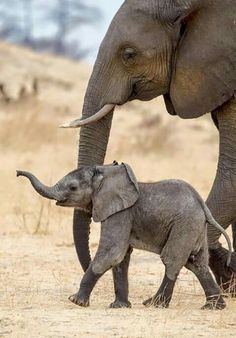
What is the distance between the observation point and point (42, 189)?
6926 mm

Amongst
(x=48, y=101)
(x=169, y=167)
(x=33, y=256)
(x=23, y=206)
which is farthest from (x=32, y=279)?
(x=48, y=101)

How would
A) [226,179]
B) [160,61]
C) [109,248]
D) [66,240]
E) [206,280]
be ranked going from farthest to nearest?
[66,240]
[226,179]
[160,61]
[206,280]
[109,248]

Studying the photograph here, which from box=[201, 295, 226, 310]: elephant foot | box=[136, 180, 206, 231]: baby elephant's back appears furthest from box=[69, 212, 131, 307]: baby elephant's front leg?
box=[201, 295, 226, 310]: elephant foot

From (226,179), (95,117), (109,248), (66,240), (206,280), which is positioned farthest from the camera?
(66,240)

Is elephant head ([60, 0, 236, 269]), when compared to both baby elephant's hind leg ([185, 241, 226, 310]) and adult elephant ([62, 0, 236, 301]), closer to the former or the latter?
adult elephant ([62, 0, 236, 301])

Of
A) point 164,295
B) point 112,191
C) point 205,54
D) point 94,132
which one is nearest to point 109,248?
point 112,191

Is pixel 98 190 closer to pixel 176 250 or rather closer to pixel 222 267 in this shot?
pixel 176 250

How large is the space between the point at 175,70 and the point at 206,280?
53.0 inches

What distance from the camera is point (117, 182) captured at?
7.04 meters

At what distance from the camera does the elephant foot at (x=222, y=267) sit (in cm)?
784

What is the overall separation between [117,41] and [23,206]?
169 inches

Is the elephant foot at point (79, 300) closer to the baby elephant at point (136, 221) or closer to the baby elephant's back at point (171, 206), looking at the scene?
the baby elephant at point (136, 221)

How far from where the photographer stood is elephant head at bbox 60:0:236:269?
7.59 m

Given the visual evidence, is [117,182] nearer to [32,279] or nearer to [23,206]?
[32,279]
